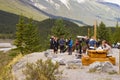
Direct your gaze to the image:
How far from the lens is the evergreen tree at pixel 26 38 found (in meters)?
71.4

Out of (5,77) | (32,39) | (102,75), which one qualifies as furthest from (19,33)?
(5,77)

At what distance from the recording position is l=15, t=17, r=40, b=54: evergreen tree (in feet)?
234

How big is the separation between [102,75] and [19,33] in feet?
175

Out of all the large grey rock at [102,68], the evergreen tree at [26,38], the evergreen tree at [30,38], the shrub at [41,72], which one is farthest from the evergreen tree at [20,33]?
the shrub at [41,72]

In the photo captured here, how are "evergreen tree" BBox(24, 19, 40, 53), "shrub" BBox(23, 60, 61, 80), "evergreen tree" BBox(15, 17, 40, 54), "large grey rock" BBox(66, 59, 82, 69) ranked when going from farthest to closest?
"evergreen tree" BBox(24, 19, 40, 53), "evergreen tree" BBox(15, 17, 40, 54), "large grey rock" BBox(66, 59, 82, 69), "shrub" BBox(23, 60, 61, 80)

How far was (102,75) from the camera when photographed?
19.2 metres

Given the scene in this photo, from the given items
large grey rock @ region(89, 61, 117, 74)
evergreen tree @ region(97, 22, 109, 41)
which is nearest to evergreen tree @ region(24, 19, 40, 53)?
evergreen tree @ region(97, 22, 109, 41)

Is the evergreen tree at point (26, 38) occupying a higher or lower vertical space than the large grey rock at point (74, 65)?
higher

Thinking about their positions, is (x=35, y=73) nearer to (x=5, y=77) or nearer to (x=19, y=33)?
(x=5, y=77)

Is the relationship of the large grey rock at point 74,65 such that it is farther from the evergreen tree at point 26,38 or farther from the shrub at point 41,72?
the evergreen tree at point 26,38

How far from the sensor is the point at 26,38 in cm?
7338

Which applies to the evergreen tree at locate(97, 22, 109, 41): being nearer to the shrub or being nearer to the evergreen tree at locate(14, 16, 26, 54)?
the evergreen tree at locate(14, 16, 26, 54)

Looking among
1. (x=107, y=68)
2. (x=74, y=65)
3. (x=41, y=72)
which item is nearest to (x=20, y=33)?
(x=74, y=65)

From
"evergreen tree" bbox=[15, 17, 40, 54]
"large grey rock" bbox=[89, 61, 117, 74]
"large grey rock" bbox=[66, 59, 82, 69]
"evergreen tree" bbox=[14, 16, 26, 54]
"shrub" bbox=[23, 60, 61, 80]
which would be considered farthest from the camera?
"evergreen tree" bbox=[15, 17, 40, 54]
